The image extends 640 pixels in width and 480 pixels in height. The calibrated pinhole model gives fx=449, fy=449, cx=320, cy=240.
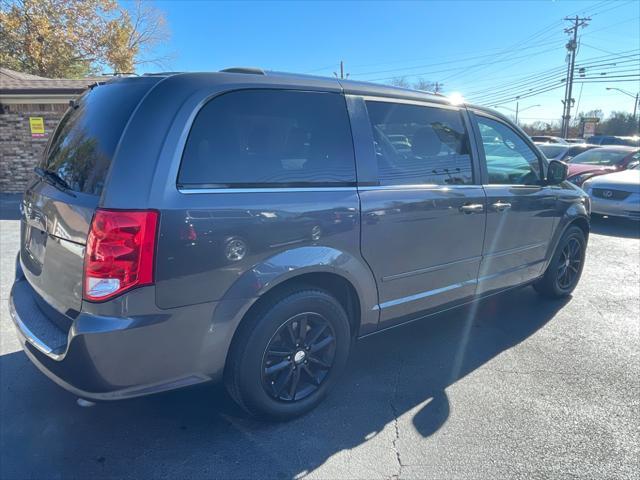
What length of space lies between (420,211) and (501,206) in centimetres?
99

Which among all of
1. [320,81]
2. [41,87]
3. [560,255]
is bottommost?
[560,255]

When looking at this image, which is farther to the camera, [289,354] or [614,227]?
[614,227]

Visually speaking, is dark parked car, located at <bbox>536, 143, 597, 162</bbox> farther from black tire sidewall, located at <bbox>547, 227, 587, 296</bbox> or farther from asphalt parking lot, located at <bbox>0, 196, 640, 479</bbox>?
asphalt parking lot, located at <bbox>0, 196, 640, 479</bbox>

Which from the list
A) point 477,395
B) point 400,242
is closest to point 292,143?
point 400,242

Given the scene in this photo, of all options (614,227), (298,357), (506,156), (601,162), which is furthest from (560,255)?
(601,162)

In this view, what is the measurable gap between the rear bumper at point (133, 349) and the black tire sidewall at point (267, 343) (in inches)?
5.6

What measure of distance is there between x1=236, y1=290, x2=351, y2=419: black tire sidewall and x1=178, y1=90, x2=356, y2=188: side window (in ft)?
2.18

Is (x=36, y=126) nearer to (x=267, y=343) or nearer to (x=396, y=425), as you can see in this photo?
(x=267, y=343)

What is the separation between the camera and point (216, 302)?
7.15 feet

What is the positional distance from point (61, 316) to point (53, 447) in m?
0.77

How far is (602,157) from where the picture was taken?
12.1 m

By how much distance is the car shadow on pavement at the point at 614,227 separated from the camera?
8406 mm

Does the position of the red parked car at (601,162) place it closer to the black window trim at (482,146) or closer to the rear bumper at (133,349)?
the black window trim at (482,146)

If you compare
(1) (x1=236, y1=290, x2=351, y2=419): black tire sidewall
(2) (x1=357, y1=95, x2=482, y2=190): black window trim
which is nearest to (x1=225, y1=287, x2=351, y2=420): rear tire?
(1) (x1=236, y1=290, x2=351, y2=419): black tire sidewall
